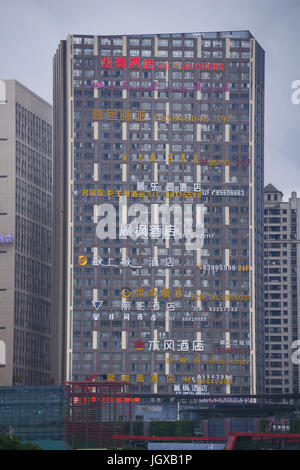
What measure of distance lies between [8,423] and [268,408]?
4490cm

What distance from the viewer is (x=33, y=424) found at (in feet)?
624

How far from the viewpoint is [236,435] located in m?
178

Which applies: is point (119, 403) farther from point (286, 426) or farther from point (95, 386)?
point (286, 426)
